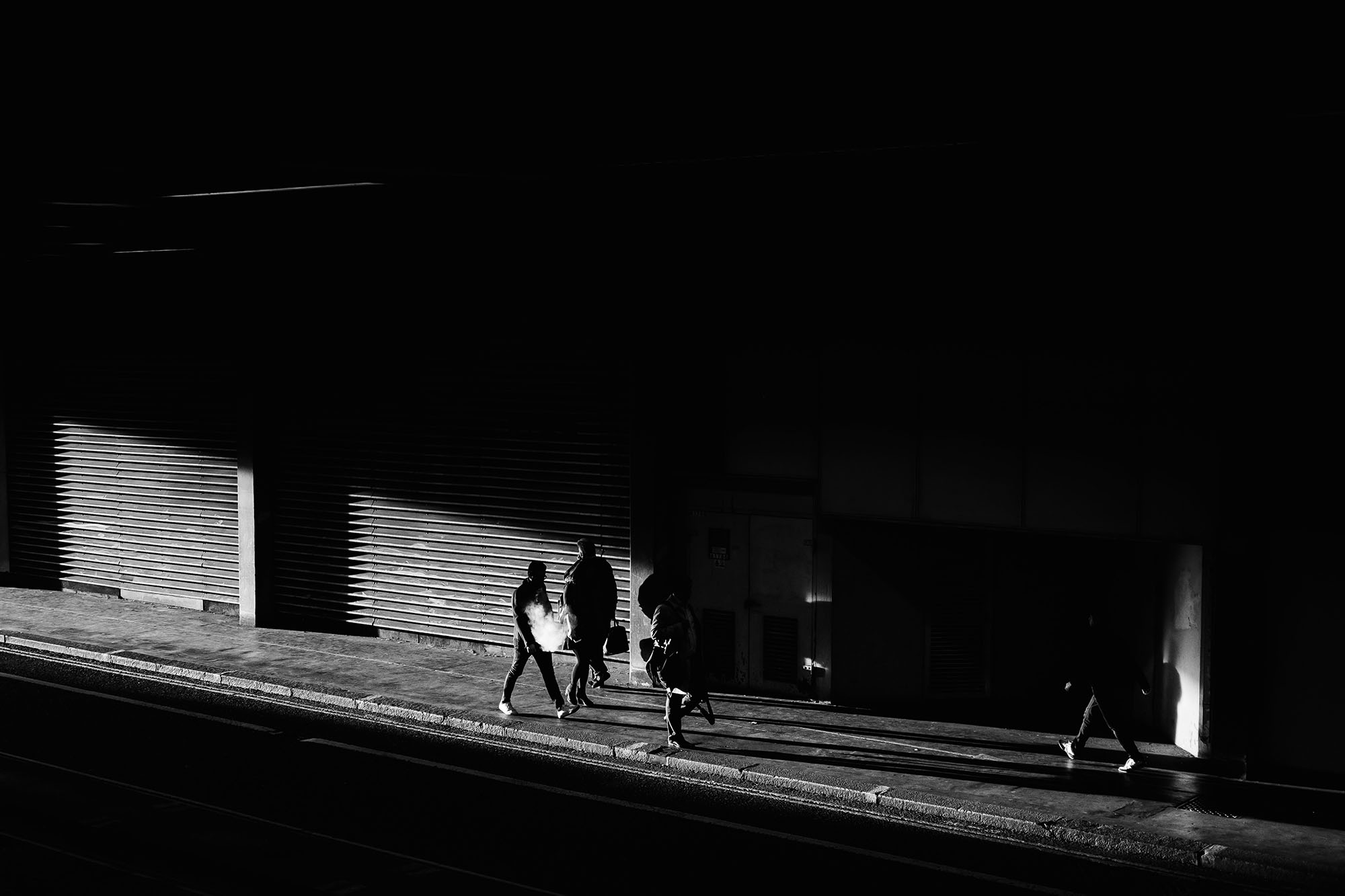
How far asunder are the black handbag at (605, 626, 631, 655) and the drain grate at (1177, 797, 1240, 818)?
575cm

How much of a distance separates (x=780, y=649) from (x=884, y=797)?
4.03 meters

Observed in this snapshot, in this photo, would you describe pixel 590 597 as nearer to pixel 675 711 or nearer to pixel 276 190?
pixel 675 711

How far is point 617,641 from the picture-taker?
14688 millimetres

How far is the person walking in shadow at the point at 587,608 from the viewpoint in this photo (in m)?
14.5

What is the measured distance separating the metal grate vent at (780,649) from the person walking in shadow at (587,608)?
1.91 meters

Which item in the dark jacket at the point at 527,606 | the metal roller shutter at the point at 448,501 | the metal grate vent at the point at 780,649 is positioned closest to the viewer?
the dark jacket at the point at 527,606

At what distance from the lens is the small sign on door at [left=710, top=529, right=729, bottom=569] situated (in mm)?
15941

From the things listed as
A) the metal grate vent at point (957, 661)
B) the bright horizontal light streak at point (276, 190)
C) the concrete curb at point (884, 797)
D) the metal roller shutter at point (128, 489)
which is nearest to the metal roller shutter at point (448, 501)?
the metal roller shutter at point (128, 489)

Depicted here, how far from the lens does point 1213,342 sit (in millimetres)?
12656

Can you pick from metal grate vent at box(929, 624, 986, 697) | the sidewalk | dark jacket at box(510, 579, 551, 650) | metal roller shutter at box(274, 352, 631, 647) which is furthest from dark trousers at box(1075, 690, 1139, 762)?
metal roller shutter at box(274, 352, 631, 647)

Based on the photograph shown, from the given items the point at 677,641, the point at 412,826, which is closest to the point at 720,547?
the point at 677,641

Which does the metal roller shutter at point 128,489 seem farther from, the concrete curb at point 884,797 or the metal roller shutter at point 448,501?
the concrete curb at point 884,797

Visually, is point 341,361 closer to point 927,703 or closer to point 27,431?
point 27,431

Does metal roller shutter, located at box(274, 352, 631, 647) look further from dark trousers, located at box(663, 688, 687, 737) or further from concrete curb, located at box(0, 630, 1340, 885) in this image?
dark trousers, located at box(663, 688, 687, 737)
